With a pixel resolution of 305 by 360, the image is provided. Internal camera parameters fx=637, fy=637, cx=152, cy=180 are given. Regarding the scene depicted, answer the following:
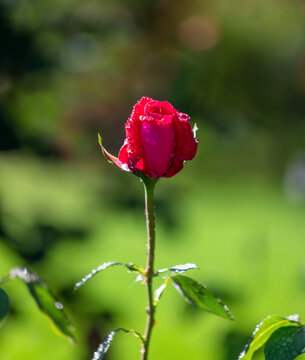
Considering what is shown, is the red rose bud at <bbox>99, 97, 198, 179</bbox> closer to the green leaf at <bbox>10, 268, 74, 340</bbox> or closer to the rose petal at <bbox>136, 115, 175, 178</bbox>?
the rose petal at <bbox>136, 115, 175, 178</bbox>

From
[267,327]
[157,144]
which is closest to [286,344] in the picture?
[267,327]

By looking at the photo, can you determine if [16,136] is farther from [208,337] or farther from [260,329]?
[208,337]

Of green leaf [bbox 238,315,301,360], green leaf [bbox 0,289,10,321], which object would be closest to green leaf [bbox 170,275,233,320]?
green leaf [bbox 238,315,301,360]

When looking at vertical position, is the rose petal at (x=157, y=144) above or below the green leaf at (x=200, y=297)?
above

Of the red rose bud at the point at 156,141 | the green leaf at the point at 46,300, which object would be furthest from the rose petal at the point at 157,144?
the green leaf at the point at 46,300

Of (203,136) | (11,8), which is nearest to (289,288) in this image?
(203,136)

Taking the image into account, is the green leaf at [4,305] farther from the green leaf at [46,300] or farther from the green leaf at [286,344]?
the green leaf at [286,344]

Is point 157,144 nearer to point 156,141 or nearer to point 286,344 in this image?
point 156,141
